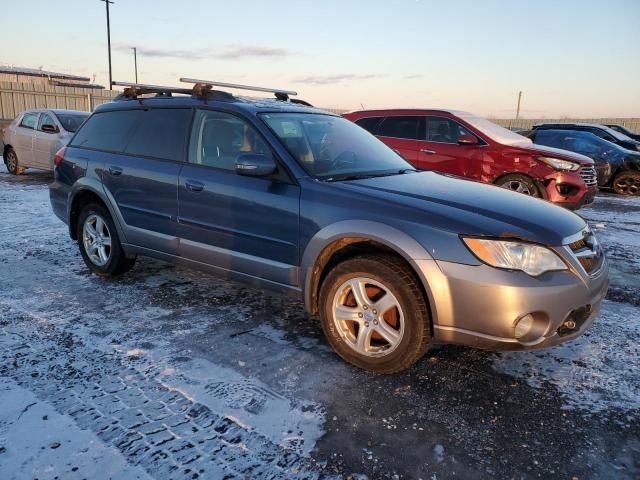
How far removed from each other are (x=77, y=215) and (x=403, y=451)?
393 centimetres

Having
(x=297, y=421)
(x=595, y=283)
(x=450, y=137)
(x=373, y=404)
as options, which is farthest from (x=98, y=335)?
(x=450, y=137)

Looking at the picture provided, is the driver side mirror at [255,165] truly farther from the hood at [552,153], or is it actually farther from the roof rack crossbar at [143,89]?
the hood at [552,153]

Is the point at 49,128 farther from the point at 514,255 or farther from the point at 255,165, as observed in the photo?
the point at 514,255

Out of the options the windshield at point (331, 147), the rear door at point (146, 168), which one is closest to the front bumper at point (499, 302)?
the windshield at point (331, 147)

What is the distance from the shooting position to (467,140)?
748 cm

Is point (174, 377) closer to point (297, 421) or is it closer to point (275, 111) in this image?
point (297, 421)

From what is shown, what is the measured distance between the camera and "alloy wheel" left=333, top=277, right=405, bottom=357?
2847mm

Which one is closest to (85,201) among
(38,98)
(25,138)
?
(25,138)

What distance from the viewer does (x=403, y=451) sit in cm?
224

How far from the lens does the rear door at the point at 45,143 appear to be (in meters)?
10.5

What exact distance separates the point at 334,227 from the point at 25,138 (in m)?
11.0

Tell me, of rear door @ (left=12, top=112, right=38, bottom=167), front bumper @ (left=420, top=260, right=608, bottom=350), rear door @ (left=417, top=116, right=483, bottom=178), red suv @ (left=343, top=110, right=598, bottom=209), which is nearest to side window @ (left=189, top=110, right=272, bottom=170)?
front bumper @ (left=420, top=260, right=608, bottom=350)

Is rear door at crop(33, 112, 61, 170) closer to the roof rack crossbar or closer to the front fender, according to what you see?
the roof rack crossbar

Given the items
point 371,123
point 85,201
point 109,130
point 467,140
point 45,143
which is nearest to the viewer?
point 109,130
